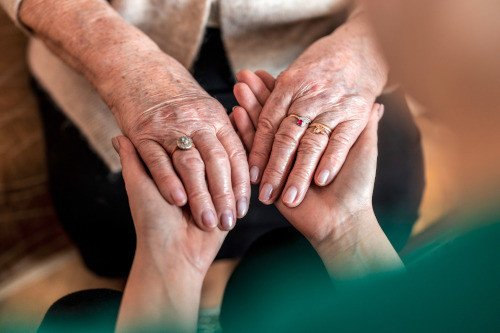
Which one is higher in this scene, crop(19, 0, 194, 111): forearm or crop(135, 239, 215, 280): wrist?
crop(19, 0, 194, 111): forearm

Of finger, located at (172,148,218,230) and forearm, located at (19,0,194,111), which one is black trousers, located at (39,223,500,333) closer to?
finger, located at (172,148,218,230)

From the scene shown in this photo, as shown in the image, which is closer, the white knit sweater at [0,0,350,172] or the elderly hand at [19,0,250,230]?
the elderly hand at [19,0,250,230]

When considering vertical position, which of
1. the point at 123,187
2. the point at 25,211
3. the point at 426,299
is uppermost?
the point at 426,299

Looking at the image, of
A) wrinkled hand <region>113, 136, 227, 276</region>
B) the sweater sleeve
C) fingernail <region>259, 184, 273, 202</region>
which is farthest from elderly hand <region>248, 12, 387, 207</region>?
the sweater sleeve

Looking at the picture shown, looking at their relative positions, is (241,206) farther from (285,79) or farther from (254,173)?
(285,79)

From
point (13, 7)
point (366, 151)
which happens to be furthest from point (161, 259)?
point (13, 7)

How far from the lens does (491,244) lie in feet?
1.25

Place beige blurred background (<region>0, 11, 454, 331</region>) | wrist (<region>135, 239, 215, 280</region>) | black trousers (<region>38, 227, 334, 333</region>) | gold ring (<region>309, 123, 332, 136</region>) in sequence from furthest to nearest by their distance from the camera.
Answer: beige blurred background (<region>0, 11, 454, 331</region>), gold ring (<region>309, 123, 332, 136</region>), wrist (<region>135, 239, 215, 280</region>), black trousers (<region>38, 227, 334, 333</region>)

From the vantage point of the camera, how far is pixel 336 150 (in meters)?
0.79

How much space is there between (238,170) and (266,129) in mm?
90

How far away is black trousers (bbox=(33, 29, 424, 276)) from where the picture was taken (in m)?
0.96

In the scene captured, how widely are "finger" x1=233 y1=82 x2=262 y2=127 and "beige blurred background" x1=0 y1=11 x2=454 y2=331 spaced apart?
352 mm

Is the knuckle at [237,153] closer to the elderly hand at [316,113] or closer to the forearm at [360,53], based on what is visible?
the elderly hand at [316,113]

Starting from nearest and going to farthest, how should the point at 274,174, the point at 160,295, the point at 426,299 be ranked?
the point at 426,299, the point at 160,295, the point at 274,174
